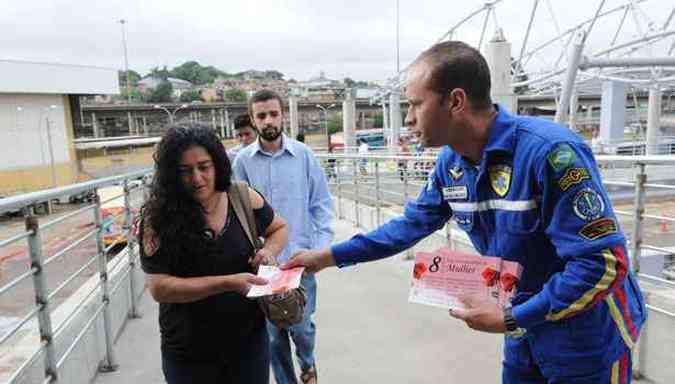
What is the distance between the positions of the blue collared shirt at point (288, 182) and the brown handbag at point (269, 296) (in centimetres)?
80

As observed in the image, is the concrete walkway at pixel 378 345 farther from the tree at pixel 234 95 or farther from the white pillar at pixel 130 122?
the tree at pixel 234 95

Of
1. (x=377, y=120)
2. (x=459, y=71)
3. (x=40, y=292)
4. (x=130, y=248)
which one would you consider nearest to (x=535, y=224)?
(x=459, y=71)

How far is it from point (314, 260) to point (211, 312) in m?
0.44

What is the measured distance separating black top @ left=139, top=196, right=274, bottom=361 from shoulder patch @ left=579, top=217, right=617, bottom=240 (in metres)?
1.21

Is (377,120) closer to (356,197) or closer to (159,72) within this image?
(159,72)

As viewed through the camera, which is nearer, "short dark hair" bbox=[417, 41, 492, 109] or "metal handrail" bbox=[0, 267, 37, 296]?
"short dark hair" bbox=[417, 41, 492, 109]

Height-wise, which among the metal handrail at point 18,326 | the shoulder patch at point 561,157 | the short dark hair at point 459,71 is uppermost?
the short dark hair at point 459,71

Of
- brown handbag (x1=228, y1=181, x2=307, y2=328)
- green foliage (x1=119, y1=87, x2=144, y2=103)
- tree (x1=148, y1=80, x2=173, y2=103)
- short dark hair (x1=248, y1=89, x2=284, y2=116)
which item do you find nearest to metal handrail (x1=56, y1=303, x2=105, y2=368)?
brown handbag (x1=228, y1=181, x2=307, y2=328)

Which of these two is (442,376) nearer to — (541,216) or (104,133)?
(541,216)

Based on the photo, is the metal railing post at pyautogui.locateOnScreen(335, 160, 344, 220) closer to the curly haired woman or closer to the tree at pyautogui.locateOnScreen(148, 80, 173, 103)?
the curly haired woman

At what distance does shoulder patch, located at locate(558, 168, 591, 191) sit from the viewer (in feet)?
4.23

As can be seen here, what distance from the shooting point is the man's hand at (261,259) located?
2.00 metres

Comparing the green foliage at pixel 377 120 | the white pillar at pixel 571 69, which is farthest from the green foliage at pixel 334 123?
the white pillar at pixel 571 69

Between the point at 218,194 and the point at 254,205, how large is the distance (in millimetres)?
188
